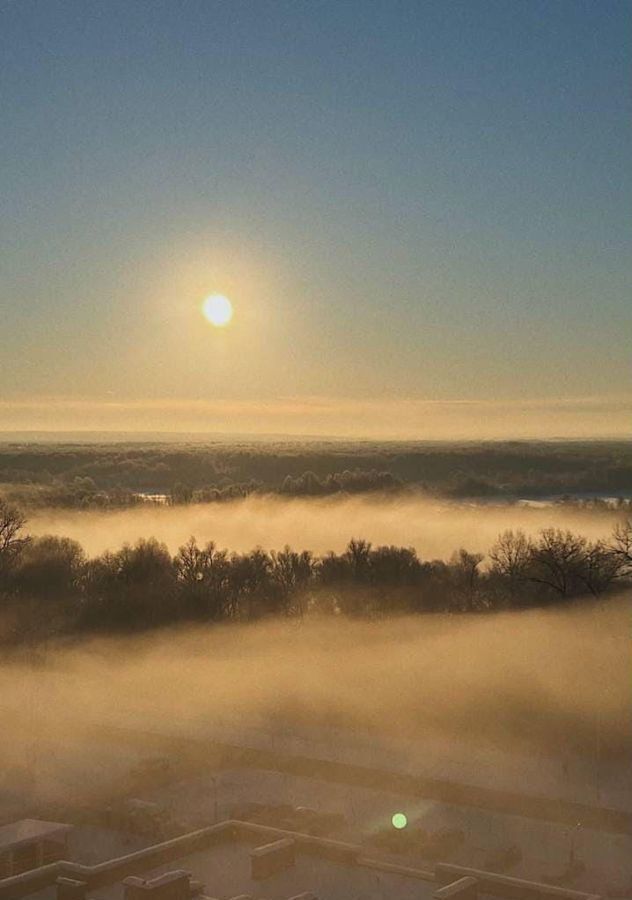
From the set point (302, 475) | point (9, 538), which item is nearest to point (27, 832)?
point (9, 538)

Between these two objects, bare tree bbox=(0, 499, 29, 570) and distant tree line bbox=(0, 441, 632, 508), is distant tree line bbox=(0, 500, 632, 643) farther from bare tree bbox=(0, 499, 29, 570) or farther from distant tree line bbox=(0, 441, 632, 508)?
distant tree line bbox=(0, 441, 632, 508)


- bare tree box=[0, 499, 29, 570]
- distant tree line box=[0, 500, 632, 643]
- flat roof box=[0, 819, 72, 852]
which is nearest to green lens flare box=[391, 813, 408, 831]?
flat roof box=[0, 819, 72, 852]

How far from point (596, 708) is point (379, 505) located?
36.6m

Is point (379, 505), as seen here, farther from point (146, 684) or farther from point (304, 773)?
point (304, 773)

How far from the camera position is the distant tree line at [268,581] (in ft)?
110

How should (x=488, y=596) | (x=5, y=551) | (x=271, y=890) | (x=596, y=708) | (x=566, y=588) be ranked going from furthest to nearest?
(x=5, y=551)
(x=488, y=596)
(x=566, y=588)
(x=596, y=708)
(x=271, y=890)

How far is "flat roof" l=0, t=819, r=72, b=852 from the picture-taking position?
13734 mm

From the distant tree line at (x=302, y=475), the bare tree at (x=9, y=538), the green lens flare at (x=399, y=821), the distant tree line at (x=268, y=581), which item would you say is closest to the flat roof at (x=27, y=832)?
the green lens flare at (x=399, y=821)

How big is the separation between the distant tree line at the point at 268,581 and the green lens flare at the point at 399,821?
1628 cm

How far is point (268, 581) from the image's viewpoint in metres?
37.9

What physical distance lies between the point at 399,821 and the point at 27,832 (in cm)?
541

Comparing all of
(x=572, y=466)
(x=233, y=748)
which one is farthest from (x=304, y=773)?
(x=572, y=466)

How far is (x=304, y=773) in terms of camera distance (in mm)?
18734

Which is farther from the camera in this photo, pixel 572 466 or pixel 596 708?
pixel 572 466
